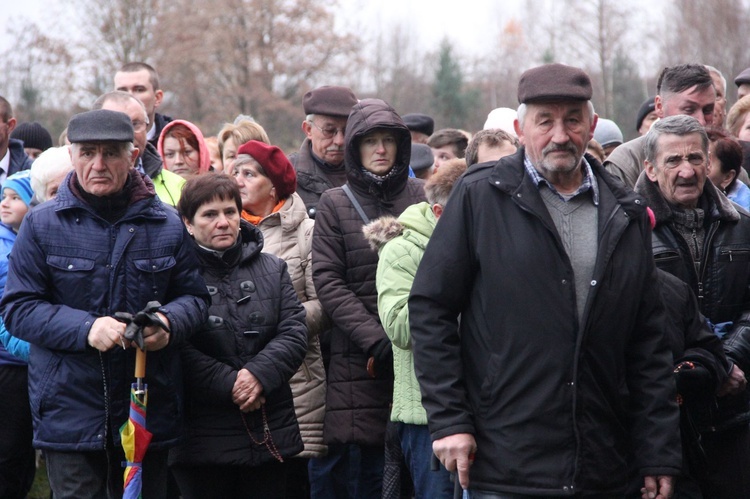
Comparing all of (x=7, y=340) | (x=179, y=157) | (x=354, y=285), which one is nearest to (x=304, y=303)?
(x=354, y=285)

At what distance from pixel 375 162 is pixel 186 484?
210 cm

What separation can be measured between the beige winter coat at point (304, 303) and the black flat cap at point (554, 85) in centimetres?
220

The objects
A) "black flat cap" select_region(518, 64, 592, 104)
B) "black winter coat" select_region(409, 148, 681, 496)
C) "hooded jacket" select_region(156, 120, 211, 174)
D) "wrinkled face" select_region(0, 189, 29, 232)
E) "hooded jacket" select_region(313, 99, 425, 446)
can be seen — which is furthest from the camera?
"hooded jacket" select_region(156, 120, 211, 174)

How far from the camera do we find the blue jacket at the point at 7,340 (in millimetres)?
5066

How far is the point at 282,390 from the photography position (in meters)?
5.13

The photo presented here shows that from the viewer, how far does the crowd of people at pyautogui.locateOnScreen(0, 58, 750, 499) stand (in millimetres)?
3715

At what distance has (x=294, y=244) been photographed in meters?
5.90

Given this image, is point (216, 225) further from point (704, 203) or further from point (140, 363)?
point (704, 203)

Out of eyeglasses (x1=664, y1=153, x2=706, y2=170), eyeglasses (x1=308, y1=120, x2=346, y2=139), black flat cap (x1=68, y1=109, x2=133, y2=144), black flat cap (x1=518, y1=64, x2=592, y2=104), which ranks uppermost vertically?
black flat cap (x1=518, y1=64, x2=592, y2=104)

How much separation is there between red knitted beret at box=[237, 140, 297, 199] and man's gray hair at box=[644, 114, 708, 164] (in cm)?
214

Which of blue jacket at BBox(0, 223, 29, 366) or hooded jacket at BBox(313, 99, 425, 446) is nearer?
blue jacket at BBox(0, 223, 29, 366)

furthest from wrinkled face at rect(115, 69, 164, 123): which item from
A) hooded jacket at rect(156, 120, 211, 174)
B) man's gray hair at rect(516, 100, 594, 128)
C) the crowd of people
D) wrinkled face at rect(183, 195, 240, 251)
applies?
man's gray hair at rect(516, 100, 594, 128)

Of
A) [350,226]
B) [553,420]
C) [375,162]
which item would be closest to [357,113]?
[375,162]

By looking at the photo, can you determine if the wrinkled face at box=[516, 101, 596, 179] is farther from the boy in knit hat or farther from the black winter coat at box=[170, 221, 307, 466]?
the boy in knit hat
